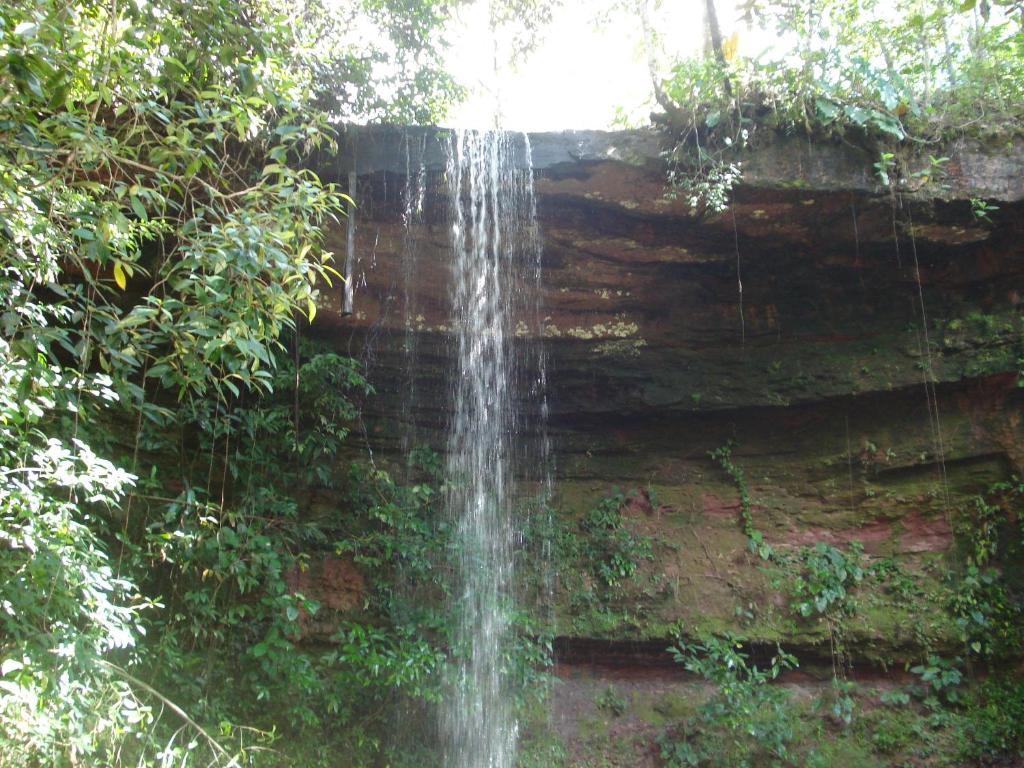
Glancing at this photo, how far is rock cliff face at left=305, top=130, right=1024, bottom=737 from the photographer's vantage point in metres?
6.40

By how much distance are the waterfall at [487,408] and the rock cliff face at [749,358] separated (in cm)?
18

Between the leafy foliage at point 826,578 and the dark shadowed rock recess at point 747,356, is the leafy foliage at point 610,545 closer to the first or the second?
the dark shadowed rock recess at point 747,356

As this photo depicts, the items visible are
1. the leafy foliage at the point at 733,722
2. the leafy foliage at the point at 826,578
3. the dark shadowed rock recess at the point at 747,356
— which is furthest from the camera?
the leafy foliage at the point at 826,578

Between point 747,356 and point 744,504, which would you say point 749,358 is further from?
point 744,504

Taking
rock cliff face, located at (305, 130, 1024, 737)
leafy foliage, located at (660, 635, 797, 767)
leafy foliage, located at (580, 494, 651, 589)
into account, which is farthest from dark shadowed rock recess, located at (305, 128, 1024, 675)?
leafy foliage, located at (660, 635, 797, 767)

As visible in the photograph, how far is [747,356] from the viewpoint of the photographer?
7.44 meters

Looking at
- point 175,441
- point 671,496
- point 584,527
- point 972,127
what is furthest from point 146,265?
point 972,127

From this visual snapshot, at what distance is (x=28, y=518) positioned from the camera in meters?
3.27

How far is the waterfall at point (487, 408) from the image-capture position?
6055mm

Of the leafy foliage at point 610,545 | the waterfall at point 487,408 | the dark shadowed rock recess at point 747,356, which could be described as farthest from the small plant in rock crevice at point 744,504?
the waterfall at point 487,408

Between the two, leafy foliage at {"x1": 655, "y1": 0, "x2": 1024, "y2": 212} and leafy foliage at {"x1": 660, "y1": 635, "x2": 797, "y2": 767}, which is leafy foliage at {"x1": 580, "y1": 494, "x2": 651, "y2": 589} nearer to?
leafy foliage at {"x1": 660, "y1": 635, "x2": 797, "y2": 767}

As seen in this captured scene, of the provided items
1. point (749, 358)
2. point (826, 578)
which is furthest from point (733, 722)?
point (749, 358)

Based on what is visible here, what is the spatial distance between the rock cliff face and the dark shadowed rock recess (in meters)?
0.02

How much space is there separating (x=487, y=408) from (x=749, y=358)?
252 centimetres
